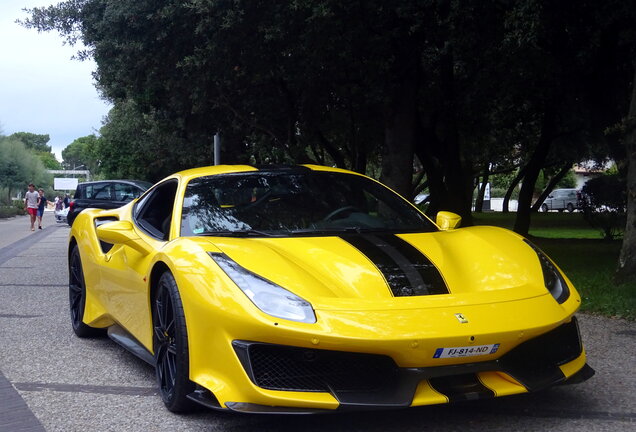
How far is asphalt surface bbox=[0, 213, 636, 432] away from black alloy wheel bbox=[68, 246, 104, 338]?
0.10 meters

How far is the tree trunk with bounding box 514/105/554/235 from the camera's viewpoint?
19.0 meters

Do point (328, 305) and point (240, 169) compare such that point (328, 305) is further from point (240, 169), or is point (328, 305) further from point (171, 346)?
point (240, 169)

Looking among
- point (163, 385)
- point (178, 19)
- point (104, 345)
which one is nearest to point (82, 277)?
point (104, 345)

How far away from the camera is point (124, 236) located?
485 cm

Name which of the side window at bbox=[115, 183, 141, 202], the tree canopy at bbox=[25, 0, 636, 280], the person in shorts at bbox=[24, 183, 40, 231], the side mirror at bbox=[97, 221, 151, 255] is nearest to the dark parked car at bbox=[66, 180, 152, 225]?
the side window at bbox=[115, 183, 141, 202]

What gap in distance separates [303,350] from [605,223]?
1672 centimetres

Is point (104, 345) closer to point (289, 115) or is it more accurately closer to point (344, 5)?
point (344, 5)

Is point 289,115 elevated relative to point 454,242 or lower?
elevated

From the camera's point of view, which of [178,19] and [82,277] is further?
[178,19]

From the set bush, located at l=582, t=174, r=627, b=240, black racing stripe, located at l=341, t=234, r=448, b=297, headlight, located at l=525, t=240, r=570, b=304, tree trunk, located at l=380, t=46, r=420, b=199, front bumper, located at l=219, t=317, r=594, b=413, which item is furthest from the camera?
bush, located at l=582, t=174, r=627, b=240

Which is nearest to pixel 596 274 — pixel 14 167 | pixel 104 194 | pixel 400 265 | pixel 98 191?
pixel 400 265

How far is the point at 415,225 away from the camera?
504cm

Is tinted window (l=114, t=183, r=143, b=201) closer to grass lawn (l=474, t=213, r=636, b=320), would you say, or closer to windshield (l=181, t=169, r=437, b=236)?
grass lawn (l=474, t=213, r=636, b=320)

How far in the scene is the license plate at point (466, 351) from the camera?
11.3ft
